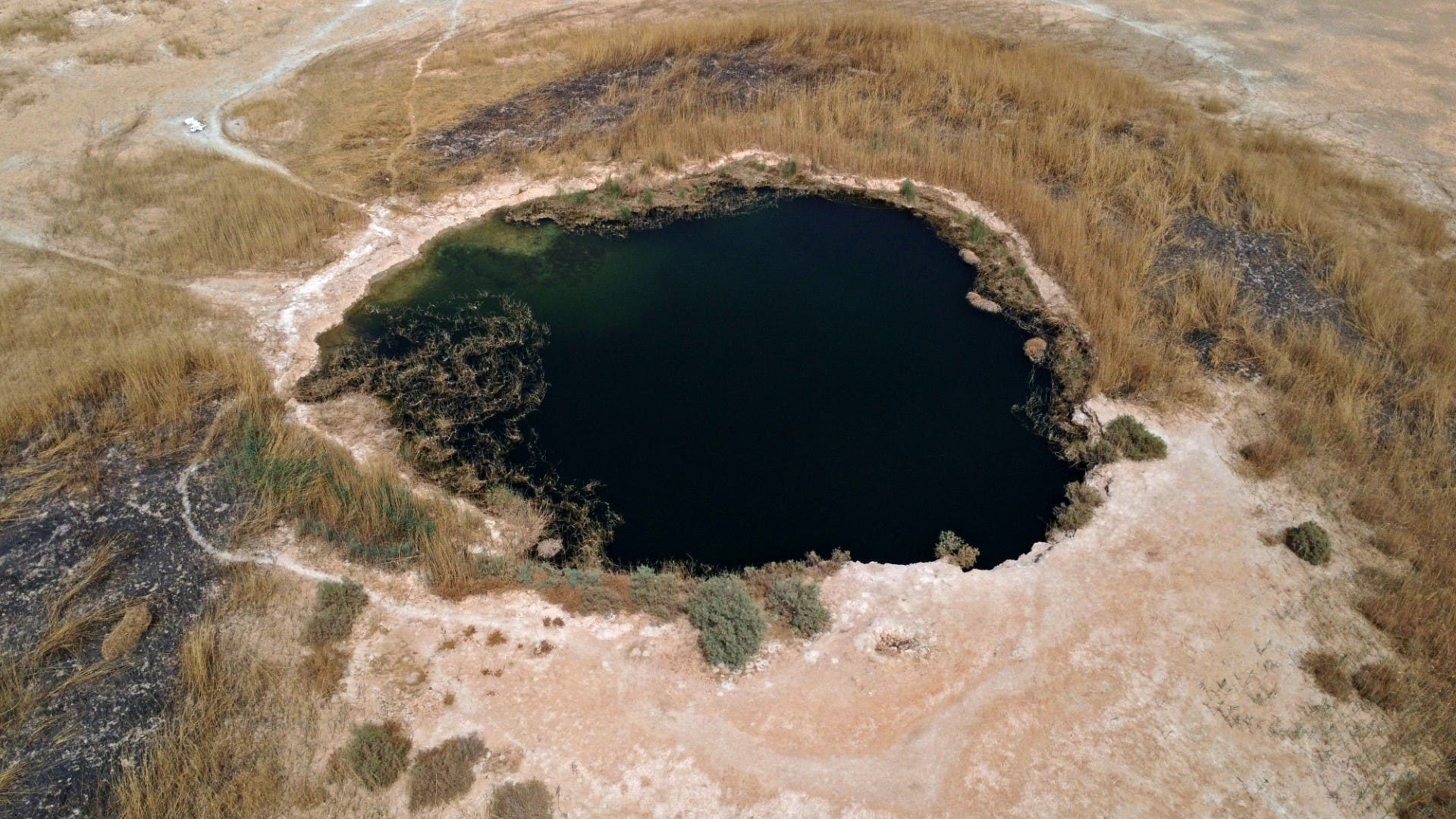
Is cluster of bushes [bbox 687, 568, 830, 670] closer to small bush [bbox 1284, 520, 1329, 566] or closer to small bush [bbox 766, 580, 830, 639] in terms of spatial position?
small bush [bbox 766, 580, 830, 639]

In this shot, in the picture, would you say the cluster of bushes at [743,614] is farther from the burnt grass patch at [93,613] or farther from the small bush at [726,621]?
the burnt grass patch at [93,613]

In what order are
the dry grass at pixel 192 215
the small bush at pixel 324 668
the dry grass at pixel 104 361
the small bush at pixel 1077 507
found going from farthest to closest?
the dry grass at pixel 192 215
the dry grass at pixel 104 361
the small bush at pixel 1077 507
the small bush at pixel 324 668

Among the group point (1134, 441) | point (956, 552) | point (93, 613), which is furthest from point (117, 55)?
point (1134, 441)

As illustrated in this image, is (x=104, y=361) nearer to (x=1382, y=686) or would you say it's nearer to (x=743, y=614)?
(x=743, y=614)

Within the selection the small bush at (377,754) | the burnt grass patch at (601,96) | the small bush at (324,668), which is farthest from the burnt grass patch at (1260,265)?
the small bush at (324,668)

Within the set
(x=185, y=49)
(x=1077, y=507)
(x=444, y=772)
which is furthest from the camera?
(x=185, y=49)

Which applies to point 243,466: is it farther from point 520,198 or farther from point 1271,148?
point 1271,148

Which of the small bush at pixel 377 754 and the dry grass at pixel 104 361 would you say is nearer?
the small bush at pixel 377 754
